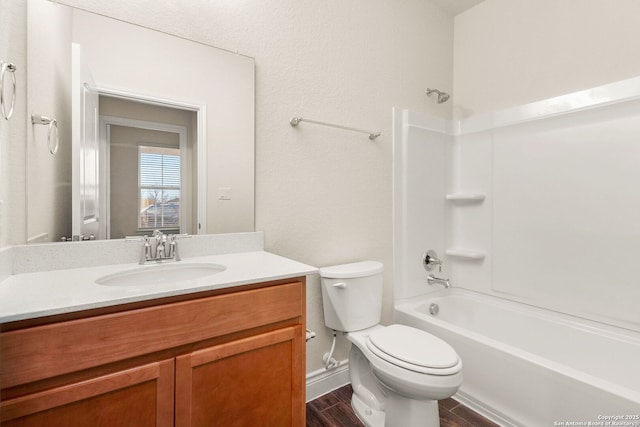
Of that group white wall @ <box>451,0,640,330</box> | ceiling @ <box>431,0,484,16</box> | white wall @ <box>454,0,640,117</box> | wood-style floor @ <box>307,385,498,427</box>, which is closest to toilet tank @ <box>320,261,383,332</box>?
wood-style floor @ <box>307,385,498,427</box>

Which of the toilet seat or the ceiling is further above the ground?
the ceiling

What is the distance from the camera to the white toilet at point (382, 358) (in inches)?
49.1

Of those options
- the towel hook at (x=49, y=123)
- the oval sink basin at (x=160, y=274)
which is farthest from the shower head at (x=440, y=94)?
the towel hook at (x=49, y=123)

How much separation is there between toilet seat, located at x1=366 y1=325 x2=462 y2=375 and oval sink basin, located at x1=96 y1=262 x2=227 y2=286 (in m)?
0.81

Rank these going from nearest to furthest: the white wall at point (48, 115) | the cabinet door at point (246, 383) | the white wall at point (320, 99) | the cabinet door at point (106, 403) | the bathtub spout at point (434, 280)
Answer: the cabinet door at point (106, 403) < the cabinet door at point (246, 383) < the white wall at point (48, 115) < the white wall at point (320, 99) < the bathtub spout at point (434, 280)

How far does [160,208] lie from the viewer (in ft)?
4.44

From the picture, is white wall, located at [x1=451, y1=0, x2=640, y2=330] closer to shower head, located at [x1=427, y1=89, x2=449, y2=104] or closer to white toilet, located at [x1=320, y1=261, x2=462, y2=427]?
shower head, located at [x1=427, y1=89, x2=449, y2=104]

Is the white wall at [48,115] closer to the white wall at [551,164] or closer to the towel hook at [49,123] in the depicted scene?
the towel hook at [49,123]

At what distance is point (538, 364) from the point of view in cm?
141

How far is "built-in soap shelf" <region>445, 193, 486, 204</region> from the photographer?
7.59 feet

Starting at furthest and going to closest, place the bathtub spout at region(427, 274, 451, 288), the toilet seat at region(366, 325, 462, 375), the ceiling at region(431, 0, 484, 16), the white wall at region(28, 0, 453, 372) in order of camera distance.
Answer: the ceiling at region(431, 0, 484, 16), the bathtub spout at region(427, 274, 451, 288), the white wall at region(28, 0, 453, 372), the toilet seat at region(366, 325, 462, 375)

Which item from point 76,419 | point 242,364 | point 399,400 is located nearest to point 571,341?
point 399,400

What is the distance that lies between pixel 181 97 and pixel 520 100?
2.23 m

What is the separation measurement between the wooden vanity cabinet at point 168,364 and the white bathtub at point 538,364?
1053 mm
